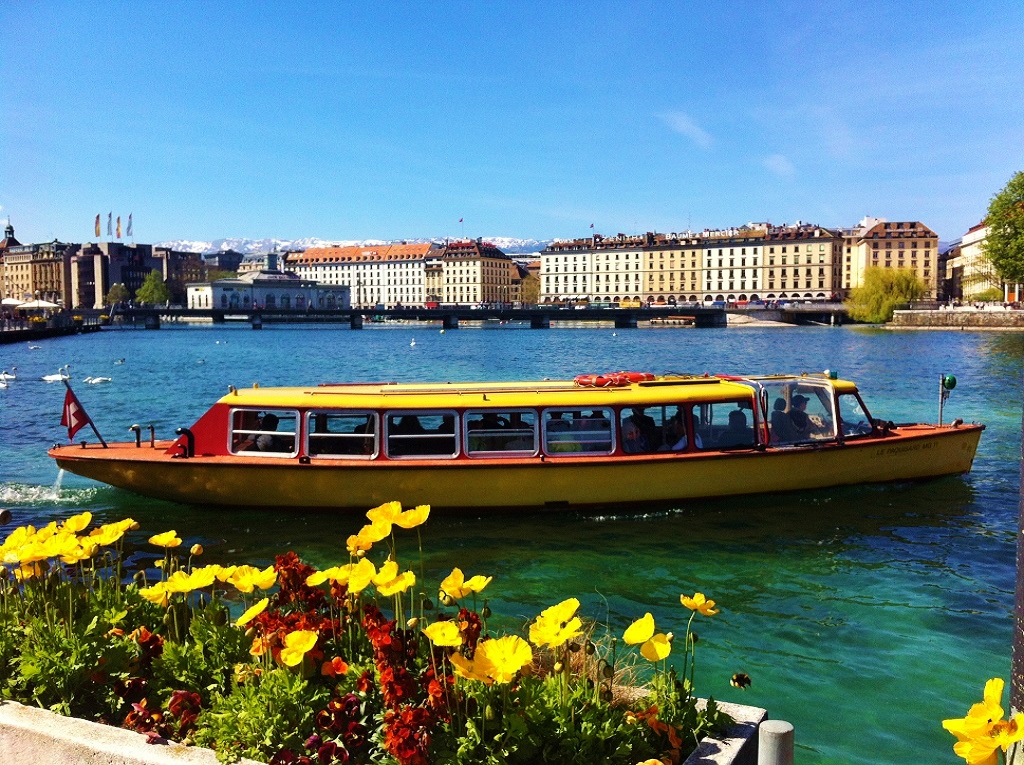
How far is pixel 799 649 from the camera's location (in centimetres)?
941

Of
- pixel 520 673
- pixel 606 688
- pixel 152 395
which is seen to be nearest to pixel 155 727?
pixel 520 673

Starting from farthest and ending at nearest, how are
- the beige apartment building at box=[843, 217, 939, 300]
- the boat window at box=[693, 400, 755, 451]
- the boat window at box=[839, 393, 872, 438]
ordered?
the beige apartment building at box=[843, 217, 939, 300], the boat window at box=[839, 393, 872, 438], the boat window at box=[693, 400, 755, 451]

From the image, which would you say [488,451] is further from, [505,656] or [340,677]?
[505,656]

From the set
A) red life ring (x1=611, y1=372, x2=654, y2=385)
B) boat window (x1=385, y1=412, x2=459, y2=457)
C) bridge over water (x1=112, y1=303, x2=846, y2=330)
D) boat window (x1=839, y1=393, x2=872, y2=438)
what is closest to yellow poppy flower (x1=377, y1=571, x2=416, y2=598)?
boat window (x1=385, y1=412, x2=459, y2=457)

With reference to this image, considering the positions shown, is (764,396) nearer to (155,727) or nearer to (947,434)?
(947,434)

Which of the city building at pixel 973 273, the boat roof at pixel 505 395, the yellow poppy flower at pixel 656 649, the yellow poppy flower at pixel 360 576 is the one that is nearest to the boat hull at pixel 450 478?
the boat roof at pixel 505 395

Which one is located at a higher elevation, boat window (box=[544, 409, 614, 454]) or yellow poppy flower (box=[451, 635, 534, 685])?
yellow poppy flower (box=[451, 635, 534, 685])

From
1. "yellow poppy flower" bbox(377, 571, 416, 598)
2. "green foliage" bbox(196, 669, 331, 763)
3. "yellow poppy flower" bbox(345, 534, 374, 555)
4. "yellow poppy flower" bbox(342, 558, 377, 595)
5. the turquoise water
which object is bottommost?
the turquoise water

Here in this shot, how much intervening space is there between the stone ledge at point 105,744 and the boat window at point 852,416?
11.9 metres

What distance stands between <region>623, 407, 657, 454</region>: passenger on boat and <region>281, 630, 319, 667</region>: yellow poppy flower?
10.4m

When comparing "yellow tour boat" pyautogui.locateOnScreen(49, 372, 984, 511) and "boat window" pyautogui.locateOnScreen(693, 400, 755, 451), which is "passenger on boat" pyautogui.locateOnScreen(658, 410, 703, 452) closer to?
"yellow tour boat" pyautogui.locateOnScreen(49, 372, 984, 511)

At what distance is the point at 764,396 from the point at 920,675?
21.6 feet

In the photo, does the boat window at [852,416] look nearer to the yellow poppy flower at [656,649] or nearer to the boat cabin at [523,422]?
the boat cabin at [523,422]

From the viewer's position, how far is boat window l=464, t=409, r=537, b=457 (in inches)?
554
